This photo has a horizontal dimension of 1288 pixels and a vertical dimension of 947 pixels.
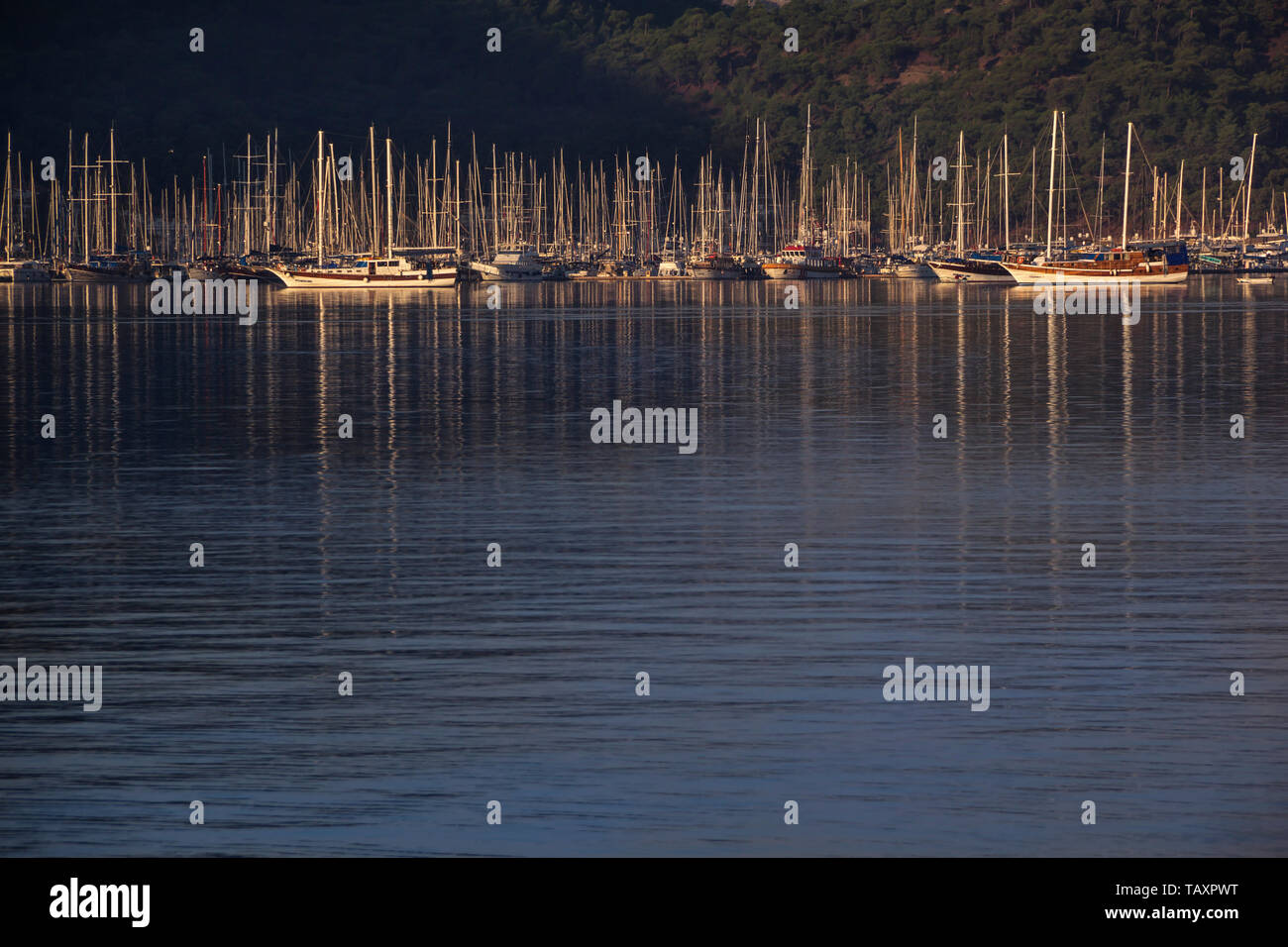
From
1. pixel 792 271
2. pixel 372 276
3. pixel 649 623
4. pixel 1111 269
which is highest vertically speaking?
pixel 792 271

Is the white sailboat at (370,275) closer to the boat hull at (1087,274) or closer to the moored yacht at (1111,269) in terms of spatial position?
the moored yacht at (1111,269)

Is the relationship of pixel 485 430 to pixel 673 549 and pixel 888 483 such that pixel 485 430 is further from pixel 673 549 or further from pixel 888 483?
pixel 673 549

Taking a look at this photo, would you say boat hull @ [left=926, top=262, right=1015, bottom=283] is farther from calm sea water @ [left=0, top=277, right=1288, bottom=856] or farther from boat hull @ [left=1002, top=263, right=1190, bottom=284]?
calm sea water @ [left=0, top=277, right=1288, bottom=856]

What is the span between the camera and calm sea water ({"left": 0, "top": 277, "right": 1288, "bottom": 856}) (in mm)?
12820

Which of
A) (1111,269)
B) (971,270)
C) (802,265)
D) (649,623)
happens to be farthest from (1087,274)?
(649,623)

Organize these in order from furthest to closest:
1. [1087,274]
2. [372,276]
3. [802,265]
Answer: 1. [802,265]
2. [372,276]
3. [1087,274]

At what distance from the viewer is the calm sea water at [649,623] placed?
1282 centimetres

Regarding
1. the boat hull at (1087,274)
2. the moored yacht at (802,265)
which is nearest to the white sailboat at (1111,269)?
the boat hull at (1087,274)

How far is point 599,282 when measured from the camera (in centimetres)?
17962

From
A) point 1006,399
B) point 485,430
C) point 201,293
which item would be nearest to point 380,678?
point 485,430

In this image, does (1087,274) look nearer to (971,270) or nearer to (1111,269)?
(1111,269)

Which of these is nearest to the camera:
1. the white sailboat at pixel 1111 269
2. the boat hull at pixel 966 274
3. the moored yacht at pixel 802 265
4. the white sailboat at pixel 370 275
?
the white sailboat at pixel 1111 269

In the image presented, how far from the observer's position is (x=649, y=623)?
1870 cm
